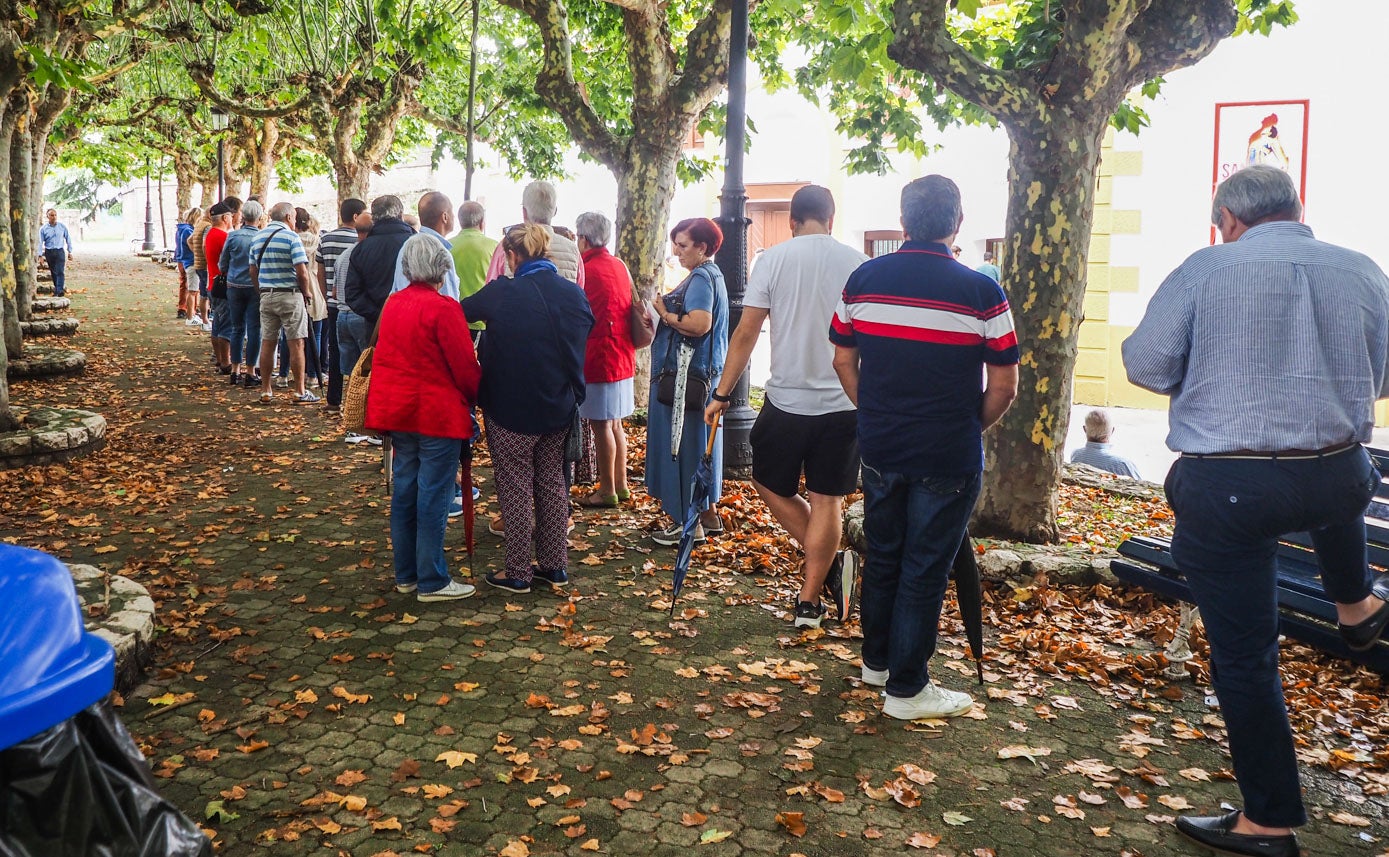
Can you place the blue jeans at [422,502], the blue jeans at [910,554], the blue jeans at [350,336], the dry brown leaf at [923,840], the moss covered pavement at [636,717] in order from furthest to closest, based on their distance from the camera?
the blue jeans at [350,336] < the blue jeans at [422,502] < the blue jeans at [910,554] < the moss covered pavement at [636,717] < the dry brown leaf at [923,840]

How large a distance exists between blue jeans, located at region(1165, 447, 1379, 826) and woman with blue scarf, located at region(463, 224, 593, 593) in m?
3.36

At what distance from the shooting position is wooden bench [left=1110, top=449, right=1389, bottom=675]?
4.37 m

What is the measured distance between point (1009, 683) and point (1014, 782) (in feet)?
3.54

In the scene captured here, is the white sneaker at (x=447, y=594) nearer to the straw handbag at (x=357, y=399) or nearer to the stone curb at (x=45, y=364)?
the straw handbag at (x=357, y=399)

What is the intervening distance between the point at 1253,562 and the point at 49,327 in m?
20.0

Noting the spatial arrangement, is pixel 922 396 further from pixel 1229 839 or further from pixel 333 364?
pixel 333 364

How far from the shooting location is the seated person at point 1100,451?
10.9m

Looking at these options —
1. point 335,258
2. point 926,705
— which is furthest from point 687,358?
point 335,258

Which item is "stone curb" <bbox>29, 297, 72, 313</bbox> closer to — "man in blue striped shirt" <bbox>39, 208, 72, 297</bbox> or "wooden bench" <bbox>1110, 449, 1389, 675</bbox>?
"man in blue striped shirt" <bbox>39, 208, 72, 297</bbox>

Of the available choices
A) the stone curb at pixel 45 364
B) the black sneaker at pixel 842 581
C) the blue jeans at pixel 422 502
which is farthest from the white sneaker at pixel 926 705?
the stone curb at pixel 45 364

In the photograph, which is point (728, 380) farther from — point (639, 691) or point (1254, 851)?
point (1254, 851)

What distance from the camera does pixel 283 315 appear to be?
12008 millimetres

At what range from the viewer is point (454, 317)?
582 cm

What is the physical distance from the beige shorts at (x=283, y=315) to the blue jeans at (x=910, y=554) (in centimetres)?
893
